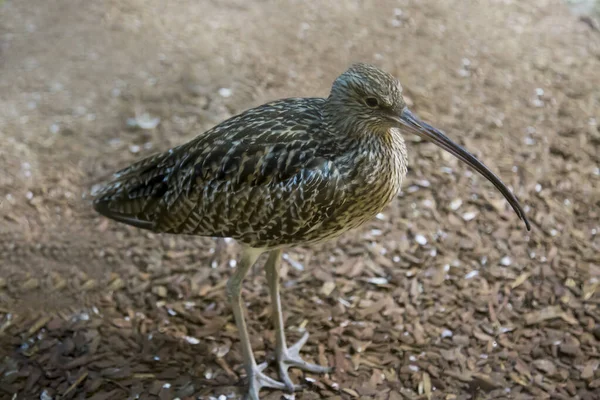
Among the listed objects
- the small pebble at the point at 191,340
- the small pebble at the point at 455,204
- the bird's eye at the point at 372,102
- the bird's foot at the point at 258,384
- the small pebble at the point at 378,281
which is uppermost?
the bird's eye at the point at 372,102

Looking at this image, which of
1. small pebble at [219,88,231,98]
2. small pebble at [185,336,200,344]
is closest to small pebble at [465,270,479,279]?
small pebble at [185,336,200,344]

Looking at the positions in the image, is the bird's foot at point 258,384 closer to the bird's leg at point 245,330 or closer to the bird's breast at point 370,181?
the bird's leg at point 245,330

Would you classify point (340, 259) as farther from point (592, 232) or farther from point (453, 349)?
point (592, 232)

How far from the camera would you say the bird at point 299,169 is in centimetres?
307

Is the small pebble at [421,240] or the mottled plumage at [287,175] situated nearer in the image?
the mottled plumage at [287,175]

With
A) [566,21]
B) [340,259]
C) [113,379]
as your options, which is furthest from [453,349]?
[566,21]

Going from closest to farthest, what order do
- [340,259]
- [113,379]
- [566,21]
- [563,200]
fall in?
[113,379]
[340,259]
[563,200]
[566,21]

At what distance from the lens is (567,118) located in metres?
5.46

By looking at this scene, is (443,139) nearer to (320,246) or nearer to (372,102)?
(372,102)

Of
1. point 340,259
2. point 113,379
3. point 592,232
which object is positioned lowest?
point 113,379

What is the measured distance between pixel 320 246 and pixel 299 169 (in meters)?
1.50

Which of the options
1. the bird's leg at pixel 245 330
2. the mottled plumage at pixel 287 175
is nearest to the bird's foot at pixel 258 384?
the bird's leg at pixel 245 330

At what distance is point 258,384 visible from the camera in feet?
12.0

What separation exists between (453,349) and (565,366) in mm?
653
